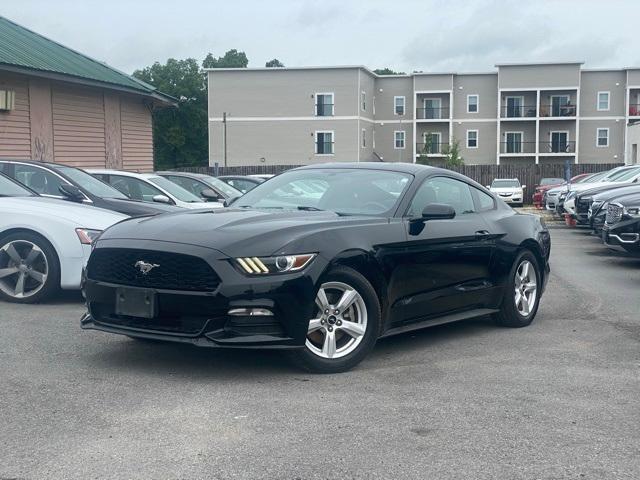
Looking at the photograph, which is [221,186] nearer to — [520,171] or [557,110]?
[520,171]

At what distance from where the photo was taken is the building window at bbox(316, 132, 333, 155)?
58.3m

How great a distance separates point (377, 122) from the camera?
63.6 m

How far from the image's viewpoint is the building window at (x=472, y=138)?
62.6 metres

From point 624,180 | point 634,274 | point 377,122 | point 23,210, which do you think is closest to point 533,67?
point 377,122

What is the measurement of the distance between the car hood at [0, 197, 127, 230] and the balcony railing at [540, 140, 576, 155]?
183 ft

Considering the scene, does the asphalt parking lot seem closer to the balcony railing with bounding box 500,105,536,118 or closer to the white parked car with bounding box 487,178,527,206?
the white parked car with bounding box 487,178,527,206

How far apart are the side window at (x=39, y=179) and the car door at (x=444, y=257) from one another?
537 cm

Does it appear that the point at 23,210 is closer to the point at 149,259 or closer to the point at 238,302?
the point at 149,259

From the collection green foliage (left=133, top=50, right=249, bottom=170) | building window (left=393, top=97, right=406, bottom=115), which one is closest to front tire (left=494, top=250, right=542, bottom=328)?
building window (left=393, top=97, right=406, bottom=115)

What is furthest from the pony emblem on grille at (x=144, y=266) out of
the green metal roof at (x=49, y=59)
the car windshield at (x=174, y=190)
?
the green metal roof at (x=49, y=59)

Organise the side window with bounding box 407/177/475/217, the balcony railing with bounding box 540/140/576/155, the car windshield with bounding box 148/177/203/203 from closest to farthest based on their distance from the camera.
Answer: the side window with bounding box 407/177/475/217 → the car windshield with bounding box 148/177/203/203 → the balcony railing with bounding box 540/140/576/155

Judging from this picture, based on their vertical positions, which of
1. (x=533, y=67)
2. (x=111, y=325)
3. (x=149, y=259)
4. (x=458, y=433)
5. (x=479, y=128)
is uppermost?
(x=533, y=67)

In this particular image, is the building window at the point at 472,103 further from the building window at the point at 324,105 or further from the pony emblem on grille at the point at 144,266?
the pony emblem on grille at the point at 144,266

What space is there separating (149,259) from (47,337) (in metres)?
1.79
